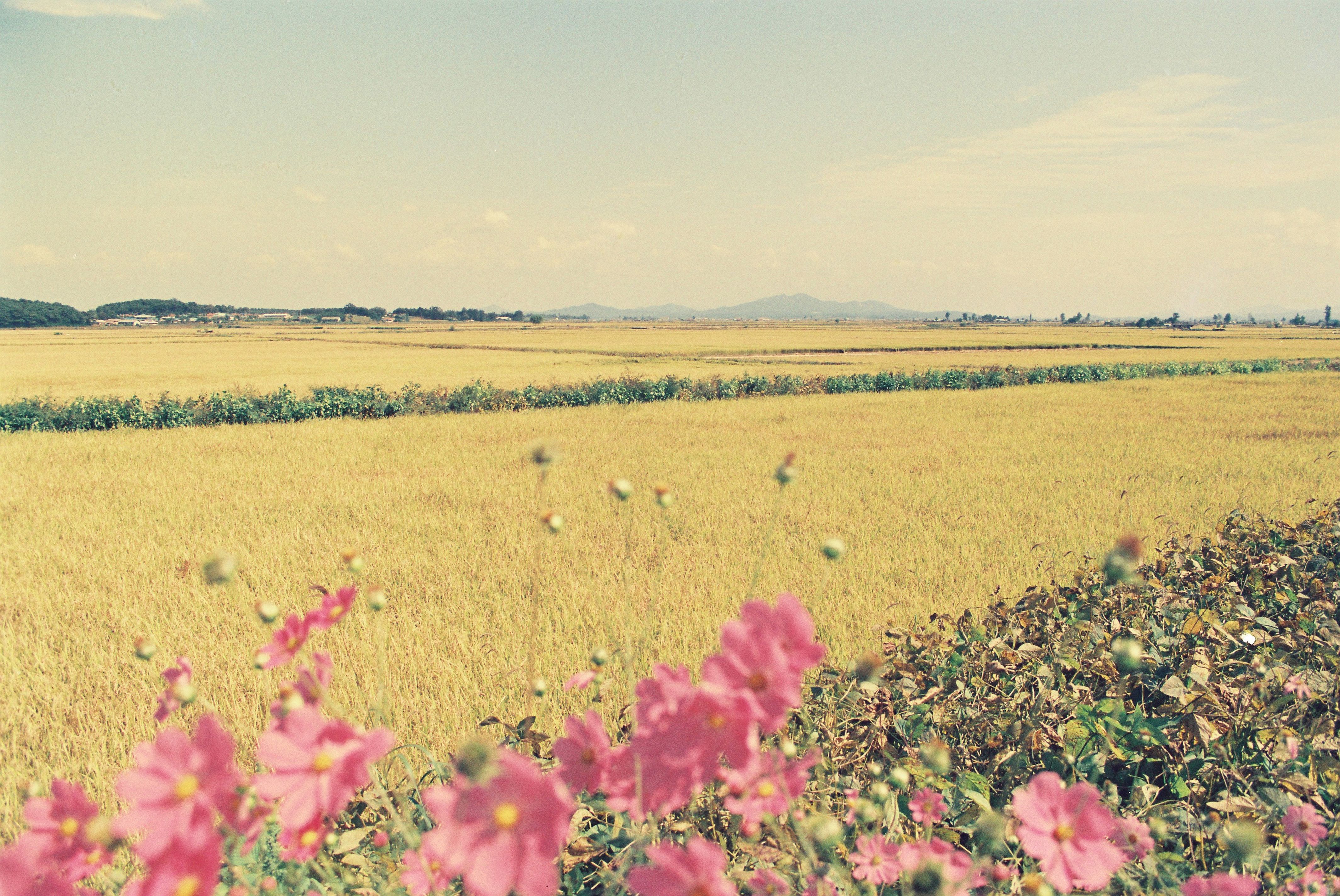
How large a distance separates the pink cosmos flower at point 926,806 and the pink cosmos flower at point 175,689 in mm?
1413

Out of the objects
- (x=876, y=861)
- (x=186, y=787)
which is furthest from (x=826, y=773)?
(x=186, y=787)

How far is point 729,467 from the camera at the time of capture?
10.9 metres

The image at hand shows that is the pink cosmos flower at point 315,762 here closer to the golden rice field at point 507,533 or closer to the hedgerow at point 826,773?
the hedgerow at point 826,773

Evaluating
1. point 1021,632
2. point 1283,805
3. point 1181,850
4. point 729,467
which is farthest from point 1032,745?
point 729,467

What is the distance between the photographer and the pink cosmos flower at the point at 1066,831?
3.21 ft

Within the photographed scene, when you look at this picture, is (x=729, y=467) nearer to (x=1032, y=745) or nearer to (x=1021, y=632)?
(x=1021, y=632)

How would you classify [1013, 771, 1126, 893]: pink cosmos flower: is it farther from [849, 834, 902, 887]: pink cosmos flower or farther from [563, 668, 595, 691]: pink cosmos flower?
[563, 668, 595, 691]: pink cosmos flower

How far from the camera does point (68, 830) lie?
0.88 m

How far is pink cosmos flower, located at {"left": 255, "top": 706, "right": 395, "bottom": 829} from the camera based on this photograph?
784 millimetres

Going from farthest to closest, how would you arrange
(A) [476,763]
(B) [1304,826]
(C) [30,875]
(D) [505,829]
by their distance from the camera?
1. (B) [1304,826]
2. (C) [30,875]
3. (D) [505,829]
4. (A) [476,763]

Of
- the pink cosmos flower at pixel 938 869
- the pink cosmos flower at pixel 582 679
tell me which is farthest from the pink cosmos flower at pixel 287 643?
the pink cosmos flower at pixel 938 869

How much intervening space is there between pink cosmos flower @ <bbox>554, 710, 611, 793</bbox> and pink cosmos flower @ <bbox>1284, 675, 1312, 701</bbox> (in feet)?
9.37

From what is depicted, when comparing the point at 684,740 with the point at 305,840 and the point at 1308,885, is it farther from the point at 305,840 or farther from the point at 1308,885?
the point at 1308,885

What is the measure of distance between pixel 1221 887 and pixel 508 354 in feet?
148
